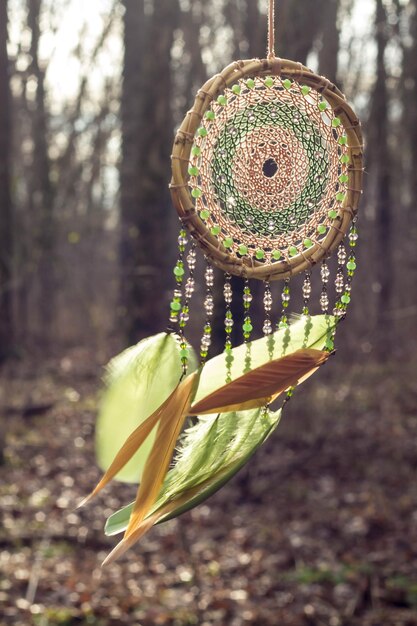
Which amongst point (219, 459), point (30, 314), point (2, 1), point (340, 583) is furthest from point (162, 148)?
point (30, 314)

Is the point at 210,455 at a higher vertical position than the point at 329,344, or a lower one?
lower

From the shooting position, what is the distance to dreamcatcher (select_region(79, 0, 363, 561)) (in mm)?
1111

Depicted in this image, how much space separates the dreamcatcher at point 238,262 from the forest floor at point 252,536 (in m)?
3.59

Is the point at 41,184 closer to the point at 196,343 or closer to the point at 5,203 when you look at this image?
the point at 5,203

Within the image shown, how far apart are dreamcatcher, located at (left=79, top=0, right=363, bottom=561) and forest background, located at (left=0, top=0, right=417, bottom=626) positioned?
359 cm

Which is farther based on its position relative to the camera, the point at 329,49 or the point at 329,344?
the point at 329,49

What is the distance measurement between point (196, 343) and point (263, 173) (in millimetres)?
6208

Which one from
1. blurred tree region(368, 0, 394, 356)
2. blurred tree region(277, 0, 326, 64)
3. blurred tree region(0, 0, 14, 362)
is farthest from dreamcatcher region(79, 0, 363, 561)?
blurred tree region(368, 0, 394, 356)

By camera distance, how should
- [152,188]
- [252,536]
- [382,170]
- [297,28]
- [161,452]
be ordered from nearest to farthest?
1. [161,452]
2. [297,28]
3. [252,536]
4. [152,188]
5. [382,170]

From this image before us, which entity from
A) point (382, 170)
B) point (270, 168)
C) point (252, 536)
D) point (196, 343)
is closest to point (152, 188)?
point (196, 343)

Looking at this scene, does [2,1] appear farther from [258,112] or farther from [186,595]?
[258,112]

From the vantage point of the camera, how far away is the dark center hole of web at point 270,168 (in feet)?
4.30

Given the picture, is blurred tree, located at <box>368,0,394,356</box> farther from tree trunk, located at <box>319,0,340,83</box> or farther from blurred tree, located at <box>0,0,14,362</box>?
blurred tree, located at <box>0,0,14,362</box>

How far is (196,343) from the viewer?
7484mm
